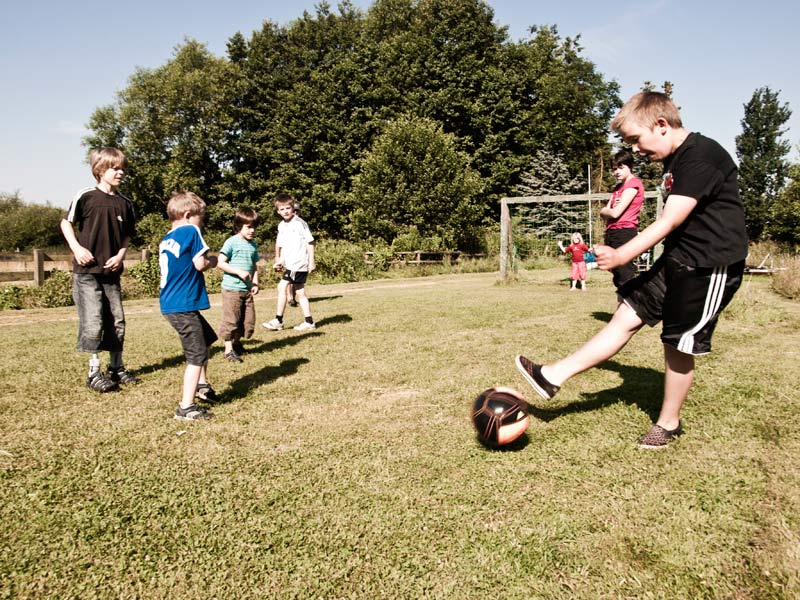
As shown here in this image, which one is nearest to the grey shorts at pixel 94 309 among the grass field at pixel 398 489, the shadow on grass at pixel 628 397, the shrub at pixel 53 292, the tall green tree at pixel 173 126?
the grass field at pixel 398 489

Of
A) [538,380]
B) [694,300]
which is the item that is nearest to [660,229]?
[694,300]

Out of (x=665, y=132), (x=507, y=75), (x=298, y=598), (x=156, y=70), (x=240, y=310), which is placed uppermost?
(x=156, y=70)

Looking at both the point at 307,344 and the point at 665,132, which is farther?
the point at 307,344

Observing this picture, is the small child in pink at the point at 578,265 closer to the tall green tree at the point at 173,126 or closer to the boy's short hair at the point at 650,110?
the boy's short hair at the point at 650,110

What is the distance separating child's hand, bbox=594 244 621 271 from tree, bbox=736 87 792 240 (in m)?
58.8

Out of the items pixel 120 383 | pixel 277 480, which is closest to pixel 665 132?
pixel 277 480

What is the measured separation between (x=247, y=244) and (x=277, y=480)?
4448mm

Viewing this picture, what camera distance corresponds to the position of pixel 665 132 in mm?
3256

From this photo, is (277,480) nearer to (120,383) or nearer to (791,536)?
(791,536)

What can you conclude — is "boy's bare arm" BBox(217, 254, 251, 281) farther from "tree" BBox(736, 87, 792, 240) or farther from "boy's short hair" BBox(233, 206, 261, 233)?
"tree" BBox(736, 87, 792, 240)

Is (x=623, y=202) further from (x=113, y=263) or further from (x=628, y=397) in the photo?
(x=113, y=263)

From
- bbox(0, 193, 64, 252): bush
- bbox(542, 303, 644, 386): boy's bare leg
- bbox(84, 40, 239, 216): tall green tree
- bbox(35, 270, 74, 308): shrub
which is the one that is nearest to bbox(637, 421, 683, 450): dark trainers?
bbox(542, 303, 644, 386): boy's bare leg

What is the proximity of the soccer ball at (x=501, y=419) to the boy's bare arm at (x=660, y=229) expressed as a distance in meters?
1.07

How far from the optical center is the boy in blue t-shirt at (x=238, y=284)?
21.4 feet
